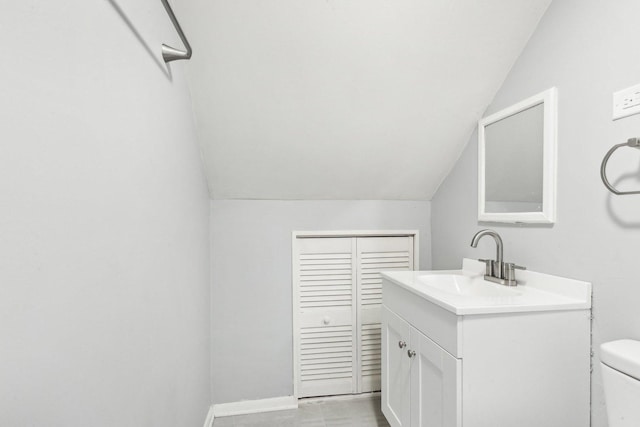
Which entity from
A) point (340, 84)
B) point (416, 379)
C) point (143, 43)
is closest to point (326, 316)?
point (416, 379)

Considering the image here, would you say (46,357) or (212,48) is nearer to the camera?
(46,357)

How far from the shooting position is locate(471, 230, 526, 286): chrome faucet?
4.56 feet

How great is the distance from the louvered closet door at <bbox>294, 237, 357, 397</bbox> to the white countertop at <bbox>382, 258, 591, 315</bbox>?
1.93ft

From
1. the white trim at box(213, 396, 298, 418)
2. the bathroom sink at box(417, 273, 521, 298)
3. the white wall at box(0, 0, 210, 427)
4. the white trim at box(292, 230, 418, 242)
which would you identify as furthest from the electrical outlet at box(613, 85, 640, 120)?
the white trim at box(213, 396, 298, 418)

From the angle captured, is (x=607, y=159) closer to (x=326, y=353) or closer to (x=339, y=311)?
(x=339, y=311)

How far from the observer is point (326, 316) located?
2105mm

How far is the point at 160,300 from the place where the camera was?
1.07 meters

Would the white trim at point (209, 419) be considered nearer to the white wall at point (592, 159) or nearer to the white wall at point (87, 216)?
the white wall at point (87, 216)

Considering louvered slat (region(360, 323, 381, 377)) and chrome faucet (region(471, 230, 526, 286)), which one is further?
louvered slat (region(360, 323, 381, 377))

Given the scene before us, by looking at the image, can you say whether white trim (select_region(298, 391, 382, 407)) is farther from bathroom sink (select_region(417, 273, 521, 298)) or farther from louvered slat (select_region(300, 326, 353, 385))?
bathroom sink (select_region(417, 273, 521, 298))

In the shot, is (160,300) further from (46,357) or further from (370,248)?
(370,248)

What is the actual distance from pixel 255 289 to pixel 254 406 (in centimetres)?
70

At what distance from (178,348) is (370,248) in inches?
50.7

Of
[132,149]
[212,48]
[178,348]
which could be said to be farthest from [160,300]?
[212,48]
